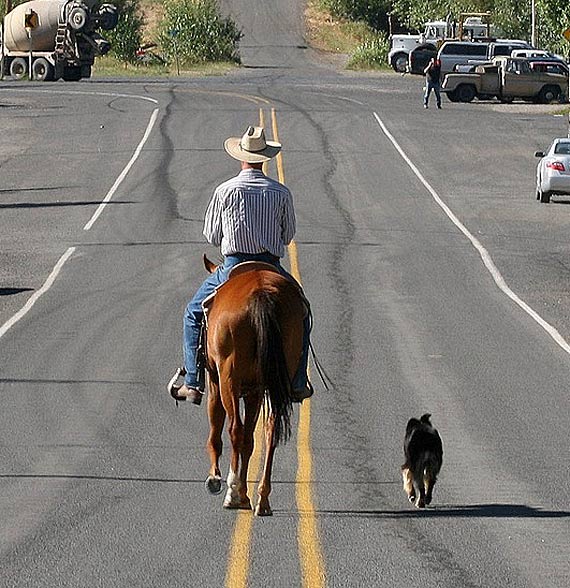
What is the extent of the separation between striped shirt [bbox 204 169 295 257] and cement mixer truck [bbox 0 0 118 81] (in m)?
56.2

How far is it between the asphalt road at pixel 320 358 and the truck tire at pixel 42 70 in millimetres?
20523

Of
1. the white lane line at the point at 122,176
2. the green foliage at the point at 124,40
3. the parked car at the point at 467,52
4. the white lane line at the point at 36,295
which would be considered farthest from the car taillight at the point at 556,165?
the green foliage at the point at 124,40

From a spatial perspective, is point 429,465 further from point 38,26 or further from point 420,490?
point 38,26

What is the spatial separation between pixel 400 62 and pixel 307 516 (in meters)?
76.8

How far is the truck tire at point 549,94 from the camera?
193ft

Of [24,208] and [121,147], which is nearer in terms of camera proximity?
[24,208]

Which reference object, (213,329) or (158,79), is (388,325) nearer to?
(213,329)

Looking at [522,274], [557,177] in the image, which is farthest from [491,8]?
[522,274]

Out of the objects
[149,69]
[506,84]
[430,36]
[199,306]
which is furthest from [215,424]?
[430,36]

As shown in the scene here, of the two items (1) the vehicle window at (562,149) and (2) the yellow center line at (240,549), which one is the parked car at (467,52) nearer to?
(1) the vehicle window at (562,149)

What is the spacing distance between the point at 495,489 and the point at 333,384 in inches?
194

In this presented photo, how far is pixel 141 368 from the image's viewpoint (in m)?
16.3

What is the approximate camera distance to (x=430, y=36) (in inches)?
3708

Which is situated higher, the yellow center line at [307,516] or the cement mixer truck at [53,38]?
the yellow center line at [307,516]
